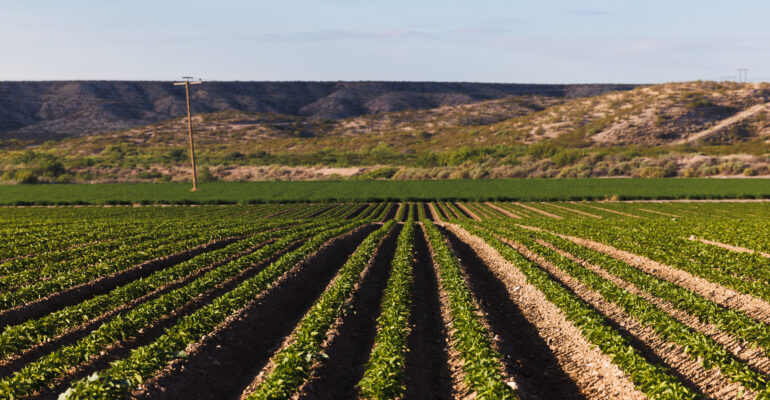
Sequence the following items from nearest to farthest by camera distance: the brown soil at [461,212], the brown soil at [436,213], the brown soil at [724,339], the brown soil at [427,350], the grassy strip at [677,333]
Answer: the grassy strip at [677,333]
the brown soil at [427,350]
the brown soil at [724,339]
the brown soil at [436,213]
the brown soil at [461,212]

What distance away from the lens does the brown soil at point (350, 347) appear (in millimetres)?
9758

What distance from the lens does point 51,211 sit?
2148 inches

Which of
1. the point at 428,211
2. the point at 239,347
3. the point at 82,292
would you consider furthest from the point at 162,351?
the point at 428,211

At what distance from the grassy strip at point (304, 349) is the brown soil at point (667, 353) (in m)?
7.61

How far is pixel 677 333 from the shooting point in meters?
11.6

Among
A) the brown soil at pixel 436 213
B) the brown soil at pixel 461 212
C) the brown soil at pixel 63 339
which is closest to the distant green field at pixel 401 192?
the brown soil at pixel 436 213

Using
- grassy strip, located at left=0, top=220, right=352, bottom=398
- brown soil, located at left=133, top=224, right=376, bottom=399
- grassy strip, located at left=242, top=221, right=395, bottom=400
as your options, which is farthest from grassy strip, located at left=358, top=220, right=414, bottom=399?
grassy strip, located at left=0, top=220, right=352, bottom=398

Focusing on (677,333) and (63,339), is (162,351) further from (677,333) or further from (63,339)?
(677,333)

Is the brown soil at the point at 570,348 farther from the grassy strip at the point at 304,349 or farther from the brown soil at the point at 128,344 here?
the brown soil at the point at 128,344

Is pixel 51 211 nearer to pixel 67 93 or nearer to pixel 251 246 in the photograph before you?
pixel 251 246

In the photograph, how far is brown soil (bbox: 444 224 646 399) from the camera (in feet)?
32.1

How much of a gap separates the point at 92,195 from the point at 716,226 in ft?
247

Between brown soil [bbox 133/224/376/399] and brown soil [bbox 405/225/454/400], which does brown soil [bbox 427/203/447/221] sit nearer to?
brown soil [bbox 133/224/376/399]

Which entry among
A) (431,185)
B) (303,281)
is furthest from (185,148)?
(303,281)
